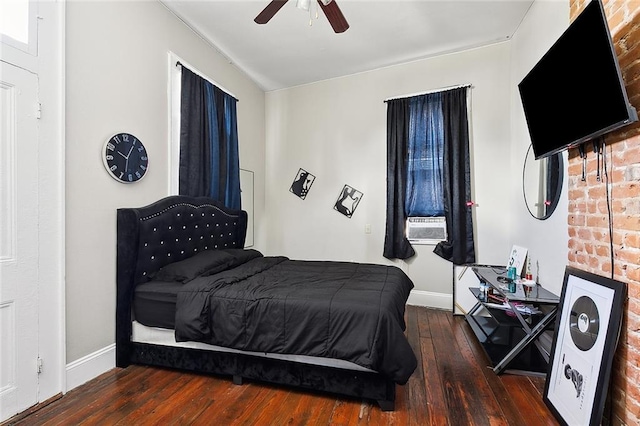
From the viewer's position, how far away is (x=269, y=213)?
489cm

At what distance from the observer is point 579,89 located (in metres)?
1.68

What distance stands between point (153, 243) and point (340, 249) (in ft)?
8.28

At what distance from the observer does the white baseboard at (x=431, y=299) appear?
12.5ft

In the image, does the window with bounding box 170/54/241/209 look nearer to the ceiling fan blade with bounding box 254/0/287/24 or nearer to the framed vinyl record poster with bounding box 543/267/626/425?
the ceiling fan blade with bounding box 254/0/287/24

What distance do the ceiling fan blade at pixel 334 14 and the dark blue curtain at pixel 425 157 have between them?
1.94 meters

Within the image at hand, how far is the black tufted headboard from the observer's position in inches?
94.8

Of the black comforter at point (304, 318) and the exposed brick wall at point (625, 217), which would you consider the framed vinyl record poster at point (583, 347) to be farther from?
the black comforter at point (304, 318)

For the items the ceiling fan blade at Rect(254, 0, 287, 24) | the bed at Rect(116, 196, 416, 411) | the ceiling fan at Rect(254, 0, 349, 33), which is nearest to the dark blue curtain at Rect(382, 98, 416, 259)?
the bed at Rect(116, 196, 416, 411)

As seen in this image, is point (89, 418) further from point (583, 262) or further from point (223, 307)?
point (583, 262)

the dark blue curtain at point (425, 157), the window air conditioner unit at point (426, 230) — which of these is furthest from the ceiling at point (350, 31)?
the window air conditioner unit at point (426, 230)

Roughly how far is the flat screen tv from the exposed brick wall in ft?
0.37

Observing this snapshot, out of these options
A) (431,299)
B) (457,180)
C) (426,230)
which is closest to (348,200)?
(426,230)

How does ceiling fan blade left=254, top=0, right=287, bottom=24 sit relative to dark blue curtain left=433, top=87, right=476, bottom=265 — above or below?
above

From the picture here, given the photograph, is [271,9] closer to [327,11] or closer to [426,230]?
[327,11]
